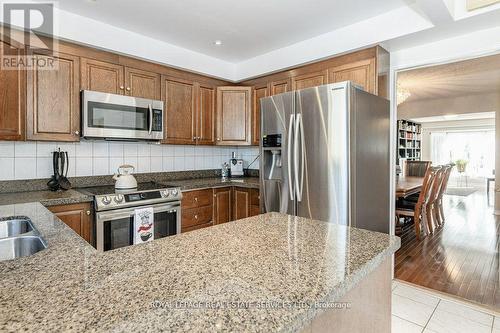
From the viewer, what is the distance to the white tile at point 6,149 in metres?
2.41

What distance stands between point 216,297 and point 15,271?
617 millimetres

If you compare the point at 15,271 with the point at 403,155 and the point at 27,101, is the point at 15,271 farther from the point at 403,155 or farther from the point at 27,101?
the point at 403,155

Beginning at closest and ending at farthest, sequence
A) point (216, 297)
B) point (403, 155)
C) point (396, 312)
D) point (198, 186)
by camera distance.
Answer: point (216, 297)
point (396, 312)
point (198, 186)
point (403, 155)

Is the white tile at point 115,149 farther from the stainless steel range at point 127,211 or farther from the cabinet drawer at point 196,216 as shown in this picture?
the cabinet drawer at point 196,216

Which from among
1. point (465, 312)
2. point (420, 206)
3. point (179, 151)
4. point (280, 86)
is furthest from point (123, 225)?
point (420, 206)

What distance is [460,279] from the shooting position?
8.82 feet

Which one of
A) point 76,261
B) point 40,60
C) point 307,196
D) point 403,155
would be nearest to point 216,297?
Answer: point 76,261

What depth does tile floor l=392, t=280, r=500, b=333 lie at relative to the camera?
197 centimetres

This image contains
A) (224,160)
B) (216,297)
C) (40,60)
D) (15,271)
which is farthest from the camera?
(224,160)

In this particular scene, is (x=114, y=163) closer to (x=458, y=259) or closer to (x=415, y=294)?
(x=415, y=294)

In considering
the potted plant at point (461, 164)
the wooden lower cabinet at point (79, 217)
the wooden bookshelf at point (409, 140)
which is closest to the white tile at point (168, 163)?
the wooden lower cabinet at point (79, 217)

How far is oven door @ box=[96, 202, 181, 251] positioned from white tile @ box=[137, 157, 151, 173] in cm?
75

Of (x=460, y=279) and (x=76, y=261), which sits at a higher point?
(x=76, y=261)

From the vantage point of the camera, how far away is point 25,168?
252cm
